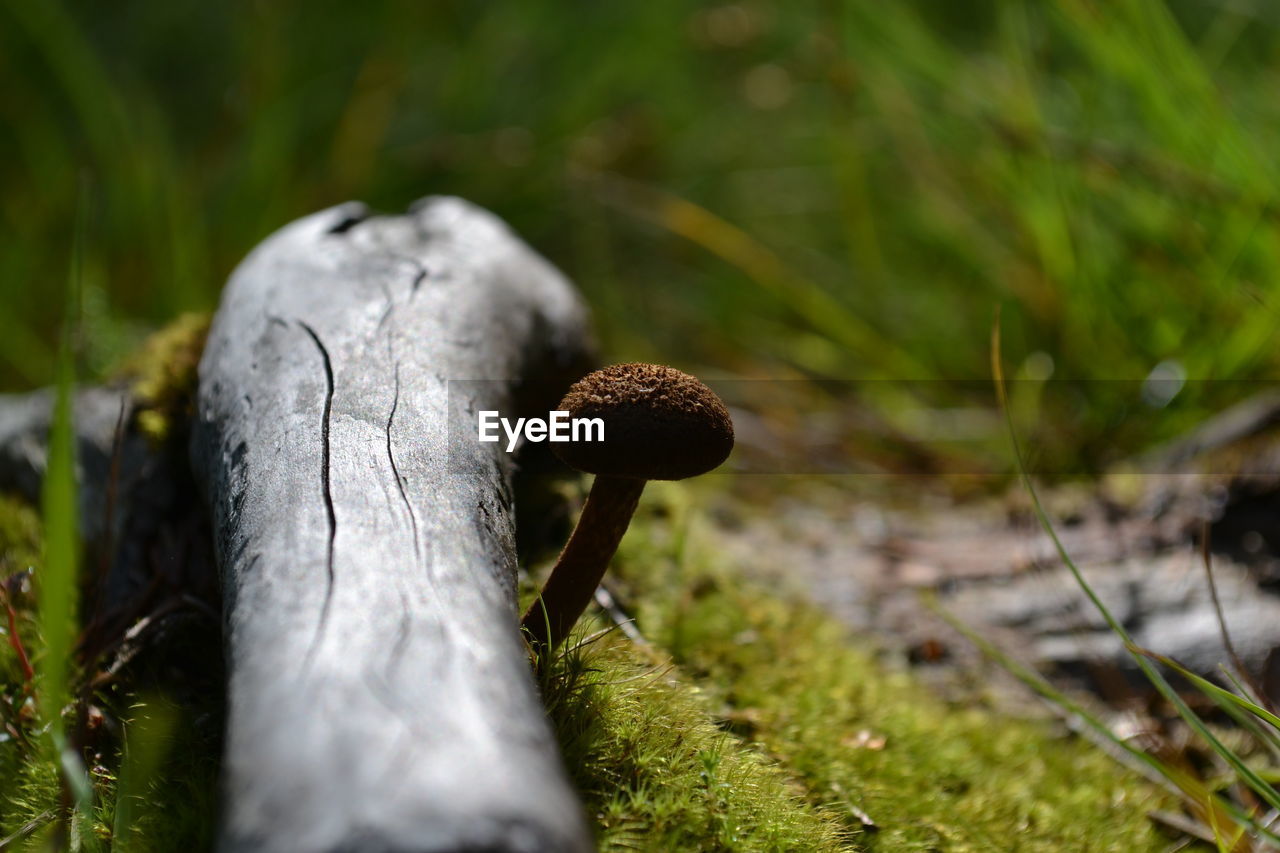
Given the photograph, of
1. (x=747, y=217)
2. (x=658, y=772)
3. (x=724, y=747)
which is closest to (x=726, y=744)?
(x=724, y=747)

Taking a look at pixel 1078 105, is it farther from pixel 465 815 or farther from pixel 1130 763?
pixel 465 815

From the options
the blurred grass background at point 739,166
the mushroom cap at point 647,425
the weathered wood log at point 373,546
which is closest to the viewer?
the weathered wood log at point 373,546

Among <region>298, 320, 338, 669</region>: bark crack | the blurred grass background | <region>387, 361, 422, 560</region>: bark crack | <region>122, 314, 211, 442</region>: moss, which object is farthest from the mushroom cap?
the blurred grass background

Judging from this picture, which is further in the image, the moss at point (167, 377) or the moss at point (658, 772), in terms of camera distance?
the moss at point (167, 377)

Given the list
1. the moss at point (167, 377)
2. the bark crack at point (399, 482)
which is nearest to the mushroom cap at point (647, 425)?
the bark crack at point (399, 482)

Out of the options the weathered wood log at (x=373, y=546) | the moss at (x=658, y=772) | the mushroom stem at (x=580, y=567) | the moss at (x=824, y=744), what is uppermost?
the weathered wood log at (x=373, y=546)

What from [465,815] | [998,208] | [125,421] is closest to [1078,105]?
[998,208]

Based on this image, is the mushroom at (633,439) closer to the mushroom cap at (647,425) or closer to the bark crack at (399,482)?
the mushroom cap at (647,425)

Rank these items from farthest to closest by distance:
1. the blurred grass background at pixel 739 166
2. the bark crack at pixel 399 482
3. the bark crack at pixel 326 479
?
1. the blurred grass background at pixel 739 166
2. the bark crack at pixel 399 482
3. the bark crack at pixel 326 479
